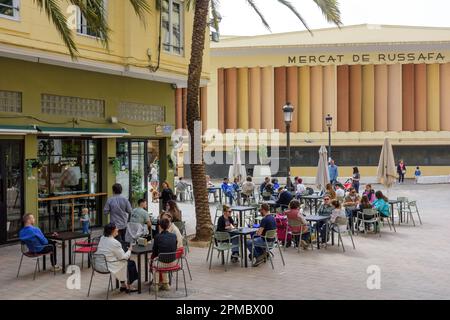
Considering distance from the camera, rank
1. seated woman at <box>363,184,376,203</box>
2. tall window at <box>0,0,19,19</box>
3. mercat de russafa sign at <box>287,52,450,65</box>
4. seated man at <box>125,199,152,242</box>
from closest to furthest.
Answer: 1. seated man at <box>125,199,152,242</box>
2. tall window at <box>0,0,19,19</box>
3. seated woman at <box>363,184,376,203</box>
4. mercat de russafa sign at <box>287,52,450,65</box>

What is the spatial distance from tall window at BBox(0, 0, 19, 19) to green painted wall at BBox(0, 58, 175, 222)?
127 centimetres

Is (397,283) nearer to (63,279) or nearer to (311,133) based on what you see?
(63,279)

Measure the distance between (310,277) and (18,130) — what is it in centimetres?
848

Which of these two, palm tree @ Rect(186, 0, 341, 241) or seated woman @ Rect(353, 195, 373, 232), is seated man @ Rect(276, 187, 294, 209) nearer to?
seated woman @ Rect(353, 195, 373, 232)

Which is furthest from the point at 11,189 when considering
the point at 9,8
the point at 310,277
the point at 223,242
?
the point at 310,277

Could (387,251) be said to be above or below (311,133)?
below

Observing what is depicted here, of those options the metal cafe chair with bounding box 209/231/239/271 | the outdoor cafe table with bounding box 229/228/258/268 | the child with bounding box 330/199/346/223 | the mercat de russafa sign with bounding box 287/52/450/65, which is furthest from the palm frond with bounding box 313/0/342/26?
the mercat de russafa sign with bounding box 287/52/450/65

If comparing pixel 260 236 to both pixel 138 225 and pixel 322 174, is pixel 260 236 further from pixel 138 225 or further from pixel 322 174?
pixel 322 174

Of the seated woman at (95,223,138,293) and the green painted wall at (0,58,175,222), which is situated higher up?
the green painted wall at (0,58,175,222)

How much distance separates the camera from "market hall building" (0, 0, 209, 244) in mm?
14867
